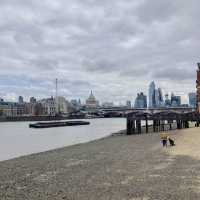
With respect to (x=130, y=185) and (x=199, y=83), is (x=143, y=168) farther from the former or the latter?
(x=199, y=83)

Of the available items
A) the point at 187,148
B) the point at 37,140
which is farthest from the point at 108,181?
the point at 37,140

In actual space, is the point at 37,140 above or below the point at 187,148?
below

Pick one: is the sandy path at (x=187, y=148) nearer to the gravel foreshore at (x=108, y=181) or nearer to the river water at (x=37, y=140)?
the gravel foreshore at (x=108, y=181)

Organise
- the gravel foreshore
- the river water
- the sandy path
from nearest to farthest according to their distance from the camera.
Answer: the gravel foreshore < the sandy path < the river water

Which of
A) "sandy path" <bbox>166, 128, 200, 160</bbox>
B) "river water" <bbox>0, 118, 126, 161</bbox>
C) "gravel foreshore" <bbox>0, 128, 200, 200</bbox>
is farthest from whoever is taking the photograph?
"river water" <bbox>0, 118, 126, 161</bbox>

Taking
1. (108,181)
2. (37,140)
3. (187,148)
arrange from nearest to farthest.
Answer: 1. (108,181)
2. (187,148)
3. (37,140)

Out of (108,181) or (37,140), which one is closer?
(108,181)

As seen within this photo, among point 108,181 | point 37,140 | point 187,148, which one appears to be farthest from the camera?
point 37,140

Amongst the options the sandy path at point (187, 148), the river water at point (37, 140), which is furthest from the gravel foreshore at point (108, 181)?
the river water at point (37, 140)

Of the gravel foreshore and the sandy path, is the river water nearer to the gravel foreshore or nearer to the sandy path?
the gravel foreshore

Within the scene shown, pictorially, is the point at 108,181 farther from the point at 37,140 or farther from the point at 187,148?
the point at 37,140

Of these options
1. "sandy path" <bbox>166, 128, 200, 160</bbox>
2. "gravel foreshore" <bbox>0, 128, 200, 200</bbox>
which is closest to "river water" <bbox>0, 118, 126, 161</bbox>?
"gravel foreshore" <bbox>0, 128, 200, 200</bbox>

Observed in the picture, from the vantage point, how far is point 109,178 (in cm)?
1703

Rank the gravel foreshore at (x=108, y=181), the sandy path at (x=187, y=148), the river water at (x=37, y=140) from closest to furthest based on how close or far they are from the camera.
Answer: the gravel foreshore at (x=108, y=181)
the sandy path at (x=187, y=148)
the river water at (x=37, y=140)
